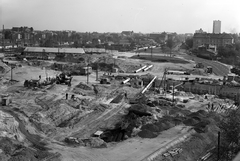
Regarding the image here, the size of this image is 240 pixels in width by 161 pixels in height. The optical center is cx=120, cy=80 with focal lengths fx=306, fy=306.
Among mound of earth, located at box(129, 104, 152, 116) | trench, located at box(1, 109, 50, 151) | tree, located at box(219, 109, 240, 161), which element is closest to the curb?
tree, located at box(219, 109, 240, 161)

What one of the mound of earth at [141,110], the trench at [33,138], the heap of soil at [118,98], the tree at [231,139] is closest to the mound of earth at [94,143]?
the trench at [33,138]

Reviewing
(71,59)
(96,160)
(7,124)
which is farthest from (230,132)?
(71,59)

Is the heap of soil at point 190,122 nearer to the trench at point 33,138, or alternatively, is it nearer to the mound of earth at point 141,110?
the mound of earth at point 141,110

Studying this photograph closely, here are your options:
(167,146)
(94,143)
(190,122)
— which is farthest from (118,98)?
(167,146)

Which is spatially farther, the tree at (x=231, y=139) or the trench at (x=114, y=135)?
the trench at (x=114, y=135)

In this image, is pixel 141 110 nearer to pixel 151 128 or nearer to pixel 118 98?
pixel 151 128

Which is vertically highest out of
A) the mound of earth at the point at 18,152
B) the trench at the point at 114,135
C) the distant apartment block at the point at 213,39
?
the distant apartment block at the point at 213,39
